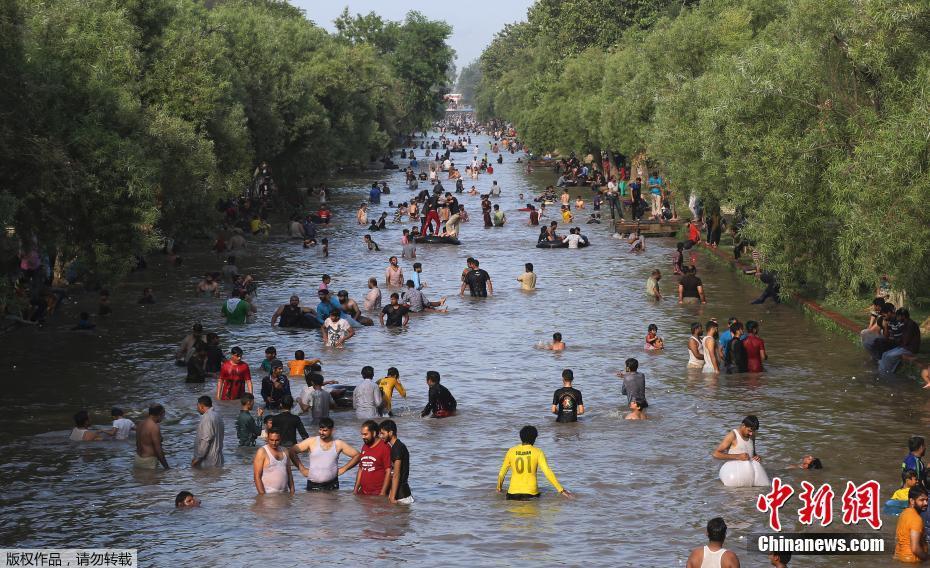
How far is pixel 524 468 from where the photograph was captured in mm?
16641

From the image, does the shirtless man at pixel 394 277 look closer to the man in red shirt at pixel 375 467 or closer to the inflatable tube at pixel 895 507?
the man in red shirt at pixel 375 467

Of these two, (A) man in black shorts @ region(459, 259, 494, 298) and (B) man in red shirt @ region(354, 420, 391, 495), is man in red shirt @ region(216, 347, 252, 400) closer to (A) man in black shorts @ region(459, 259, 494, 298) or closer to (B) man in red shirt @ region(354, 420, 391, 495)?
(B) man in red shirt @ region(354, 420, 391, 495)

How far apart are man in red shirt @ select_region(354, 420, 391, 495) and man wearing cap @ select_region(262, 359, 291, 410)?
5.60 metres

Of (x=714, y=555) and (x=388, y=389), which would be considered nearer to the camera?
(x=714, y=555)

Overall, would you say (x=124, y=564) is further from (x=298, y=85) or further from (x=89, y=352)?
(x=298, y=85)

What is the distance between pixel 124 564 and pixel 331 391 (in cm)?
847

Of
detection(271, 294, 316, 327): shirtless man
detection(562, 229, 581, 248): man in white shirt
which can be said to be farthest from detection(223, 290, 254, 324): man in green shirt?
detection(562, 229, 581, 248): man in white shirt

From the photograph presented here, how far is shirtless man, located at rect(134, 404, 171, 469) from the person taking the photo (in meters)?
18.4

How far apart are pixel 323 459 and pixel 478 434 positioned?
4.87m

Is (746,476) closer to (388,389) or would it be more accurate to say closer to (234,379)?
(388,389)

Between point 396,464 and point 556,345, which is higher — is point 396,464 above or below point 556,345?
below

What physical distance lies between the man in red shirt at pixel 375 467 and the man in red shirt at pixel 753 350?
11.0 meters

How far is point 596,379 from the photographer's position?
25.5m

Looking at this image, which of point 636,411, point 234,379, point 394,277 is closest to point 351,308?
point 394,277
